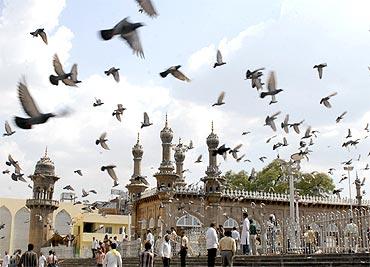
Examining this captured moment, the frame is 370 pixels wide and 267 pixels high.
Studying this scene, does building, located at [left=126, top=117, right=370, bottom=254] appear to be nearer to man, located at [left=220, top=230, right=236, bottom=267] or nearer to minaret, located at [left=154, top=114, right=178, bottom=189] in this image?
minaret, located at [left=154, top=114, right=178, bottom=189]

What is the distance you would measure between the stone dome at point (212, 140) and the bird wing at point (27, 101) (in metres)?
33.6

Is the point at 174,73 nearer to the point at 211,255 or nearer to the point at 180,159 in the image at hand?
the point at 211,255

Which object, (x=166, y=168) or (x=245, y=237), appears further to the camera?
(x=166, y=168)

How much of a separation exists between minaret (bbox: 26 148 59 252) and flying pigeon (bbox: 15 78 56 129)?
40665 mm

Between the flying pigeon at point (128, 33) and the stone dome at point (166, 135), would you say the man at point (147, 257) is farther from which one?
the stone dome at point (166, 135)

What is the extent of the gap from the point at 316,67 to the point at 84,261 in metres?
20.9

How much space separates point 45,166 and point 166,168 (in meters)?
15.1

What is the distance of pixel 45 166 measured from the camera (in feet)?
165

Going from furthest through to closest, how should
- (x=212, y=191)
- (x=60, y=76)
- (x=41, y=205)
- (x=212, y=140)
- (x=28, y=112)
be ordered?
(x=41, y=205) → (x=212, y=140) → (x=212, y=191) → (x=60, y=76) → (x=28, y=112)

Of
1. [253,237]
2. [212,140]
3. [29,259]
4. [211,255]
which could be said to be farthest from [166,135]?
[29,259]

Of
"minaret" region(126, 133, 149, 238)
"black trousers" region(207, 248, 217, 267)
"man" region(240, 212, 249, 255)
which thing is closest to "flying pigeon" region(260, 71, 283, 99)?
"man" region(240, 212, 249, 255)

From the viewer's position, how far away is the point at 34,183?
49.5 metres

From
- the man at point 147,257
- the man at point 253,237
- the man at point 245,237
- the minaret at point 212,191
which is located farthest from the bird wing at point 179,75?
the minaret at point 212,191

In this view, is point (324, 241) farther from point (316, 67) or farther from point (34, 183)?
point (34, 183)
